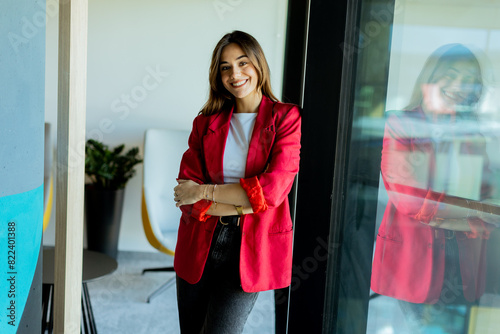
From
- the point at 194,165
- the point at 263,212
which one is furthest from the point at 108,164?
the point at 263,212

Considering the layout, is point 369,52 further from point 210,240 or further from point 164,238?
point 164,238

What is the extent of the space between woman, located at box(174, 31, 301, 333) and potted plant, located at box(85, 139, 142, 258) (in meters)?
1.95

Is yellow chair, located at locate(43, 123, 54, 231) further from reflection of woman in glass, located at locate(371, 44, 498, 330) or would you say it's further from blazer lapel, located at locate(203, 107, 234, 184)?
reflection of woman in glass, located at locate(371, 44, 498, 330)

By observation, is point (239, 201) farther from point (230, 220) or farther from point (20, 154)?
point (20, 154)

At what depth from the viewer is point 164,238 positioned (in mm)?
2969

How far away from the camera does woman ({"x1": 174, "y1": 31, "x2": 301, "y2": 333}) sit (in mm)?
1439

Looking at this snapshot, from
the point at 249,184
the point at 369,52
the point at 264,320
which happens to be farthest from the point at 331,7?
the point at 264,320

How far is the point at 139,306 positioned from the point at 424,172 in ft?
7.81

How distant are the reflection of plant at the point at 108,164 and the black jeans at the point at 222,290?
199cm

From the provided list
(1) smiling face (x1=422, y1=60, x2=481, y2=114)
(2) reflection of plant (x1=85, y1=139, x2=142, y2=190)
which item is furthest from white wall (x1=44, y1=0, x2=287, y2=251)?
(1) smiling face (x1=422, y1=60, x2=481, y2=114)

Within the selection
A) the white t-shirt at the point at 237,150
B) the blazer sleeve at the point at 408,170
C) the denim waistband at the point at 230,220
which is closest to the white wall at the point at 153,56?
the white t-shirt at the point at 237,150

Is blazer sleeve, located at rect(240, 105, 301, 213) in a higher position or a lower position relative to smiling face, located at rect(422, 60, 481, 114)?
lower

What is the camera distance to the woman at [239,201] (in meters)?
1.44

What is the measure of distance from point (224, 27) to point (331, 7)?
2.36 meters
